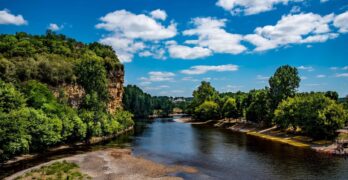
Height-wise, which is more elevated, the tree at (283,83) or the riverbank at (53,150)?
the tree at (283,83)

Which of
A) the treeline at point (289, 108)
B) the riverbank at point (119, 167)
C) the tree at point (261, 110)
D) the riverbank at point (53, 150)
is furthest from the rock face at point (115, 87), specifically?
the riverbank at point (119, 167)

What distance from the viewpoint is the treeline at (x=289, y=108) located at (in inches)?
2997

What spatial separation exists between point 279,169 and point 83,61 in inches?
3017

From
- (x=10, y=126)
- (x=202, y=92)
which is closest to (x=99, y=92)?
(x=10, y=126)

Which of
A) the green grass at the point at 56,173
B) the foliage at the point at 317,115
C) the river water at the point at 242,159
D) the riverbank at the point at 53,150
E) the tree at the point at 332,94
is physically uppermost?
the tree at the point at 332,94

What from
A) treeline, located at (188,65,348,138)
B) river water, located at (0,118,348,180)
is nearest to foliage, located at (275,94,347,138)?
treeline, located at (188,65,348,138)

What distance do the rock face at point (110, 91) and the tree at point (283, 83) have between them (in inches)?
2500

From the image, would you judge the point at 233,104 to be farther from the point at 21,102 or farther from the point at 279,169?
the point at 21,102

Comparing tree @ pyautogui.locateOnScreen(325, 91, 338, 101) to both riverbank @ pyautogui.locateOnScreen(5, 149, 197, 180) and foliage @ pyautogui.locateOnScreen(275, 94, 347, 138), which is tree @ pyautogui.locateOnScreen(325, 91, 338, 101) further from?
riverbank @ pyautogui.locateOnScreen(5, 149, 197, 180)

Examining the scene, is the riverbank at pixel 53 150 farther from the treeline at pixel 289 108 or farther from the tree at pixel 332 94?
the tree at pixel 332 94

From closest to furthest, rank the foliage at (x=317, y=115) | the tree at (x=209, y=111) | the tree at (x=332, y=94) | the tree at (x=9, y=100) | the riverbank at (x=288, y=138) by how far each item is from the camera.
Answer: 1. the tree at (x=9, y=100)
2. the riverbank at (x=288, y=138)
3. the foliage at (x=317, y=115)
4. the tree at (x=332, y=94)
5. the tree at (x=209, y=111)

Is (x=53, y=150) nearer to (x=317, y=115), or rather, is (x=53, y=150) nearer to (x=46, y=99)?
(x=46, y=99)

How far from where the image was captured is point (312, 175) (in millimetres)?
47000

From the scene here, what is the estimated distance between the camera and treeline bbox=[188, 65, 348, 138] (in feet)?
250
